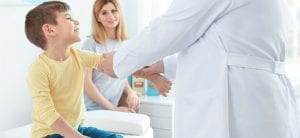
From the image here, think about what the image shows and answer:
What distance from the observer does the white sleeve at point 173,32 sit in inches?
53.2

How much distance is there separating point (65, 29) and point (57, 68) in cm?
17

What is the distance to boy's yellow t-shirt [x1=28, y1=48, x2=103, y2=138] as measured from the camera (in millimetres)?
1788

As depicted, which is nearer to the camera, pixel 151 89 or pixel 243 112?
pixel 243 112

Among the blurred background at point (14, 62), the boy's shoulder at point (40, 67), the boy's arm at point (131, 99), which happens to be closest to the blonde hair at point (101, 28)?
the blurred background at point (14, 62)

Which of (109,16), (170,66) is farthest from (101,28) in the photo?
(170,66)

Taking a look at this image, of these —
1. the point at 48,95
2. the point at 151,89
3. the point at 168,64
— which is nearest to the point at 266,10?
the point at 168,64

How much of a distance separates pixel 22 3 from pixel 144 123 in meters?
0.97

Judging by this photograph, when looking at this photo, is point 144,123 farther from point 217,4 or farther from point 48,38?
point 217,4

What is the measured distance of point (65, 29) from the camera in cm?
191

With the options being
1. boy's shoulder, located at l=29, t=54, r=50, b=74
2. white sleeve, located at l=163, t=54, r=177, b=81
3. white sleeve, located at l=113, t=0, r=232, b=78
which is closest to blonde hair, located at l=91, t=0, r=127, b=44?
boy's shoulder, located at l=29, t=54, r=50, b=74

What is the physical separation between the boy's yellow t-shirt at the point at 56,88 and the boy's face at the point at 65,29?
0.07 metres

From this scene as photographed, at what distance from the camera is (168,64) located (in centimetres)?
175

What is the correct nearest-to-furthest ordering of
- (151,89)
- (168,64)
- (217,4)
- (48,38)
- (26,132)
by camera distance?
(217,4) → (168,64) → (48,38) → (26,132) → (151,89)

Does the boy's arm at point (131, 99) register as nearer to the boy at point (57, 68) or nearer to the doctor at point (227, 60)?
the boy at point (57, 68)
